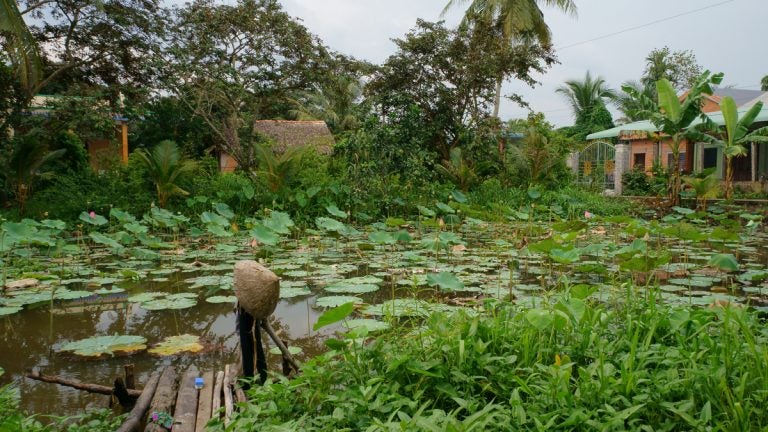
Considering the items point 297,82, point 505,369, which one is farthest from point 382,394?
point 297,82

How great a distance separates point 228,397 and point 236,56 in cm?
1000

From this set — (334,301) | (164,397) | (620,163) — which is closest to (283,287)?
(334,301)

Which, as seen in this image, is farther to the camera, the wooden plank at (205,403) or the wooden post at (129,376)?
the wooden post at (129,376)

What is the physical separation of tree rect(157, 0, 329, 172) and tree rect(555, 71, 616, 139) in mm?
16103

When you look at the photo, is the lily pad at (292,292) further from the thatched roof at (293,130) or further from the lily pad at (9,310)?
the thatched roof at (293,130)

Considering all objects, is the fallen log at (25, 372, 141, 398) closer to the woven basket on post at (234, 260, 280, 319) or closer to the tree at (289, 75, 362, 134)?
the woven basket on post at (234, 260, 280, 319)

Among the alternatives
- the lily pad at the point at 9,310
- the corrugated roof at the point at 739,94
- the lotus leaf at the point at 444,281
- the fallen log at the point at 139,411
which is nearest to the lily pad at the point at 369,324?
the lotus leaf at the point at 444,281

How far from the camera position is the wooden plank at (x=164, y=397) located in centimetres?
202

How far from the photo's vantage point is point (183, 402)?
2.23m

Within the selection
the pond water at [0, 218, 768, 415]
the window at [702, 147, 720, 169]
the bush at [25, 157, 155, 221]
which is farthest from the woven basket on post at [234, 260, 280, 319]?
the window at [702, 147, 720, 169]

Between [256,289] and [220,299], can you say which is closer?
[256,289]

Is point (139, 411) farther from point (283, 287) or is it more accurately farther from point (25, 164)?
point (25, 164)

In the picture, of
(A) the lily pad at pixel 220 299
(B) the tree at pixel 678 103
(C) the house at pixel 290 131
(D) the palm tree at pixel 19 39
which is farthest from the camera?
(C) the house at pixel 290 131

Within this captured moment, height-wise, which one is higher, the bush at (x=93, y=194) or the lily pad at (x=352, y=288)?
the bush at (x=93, y=194)
